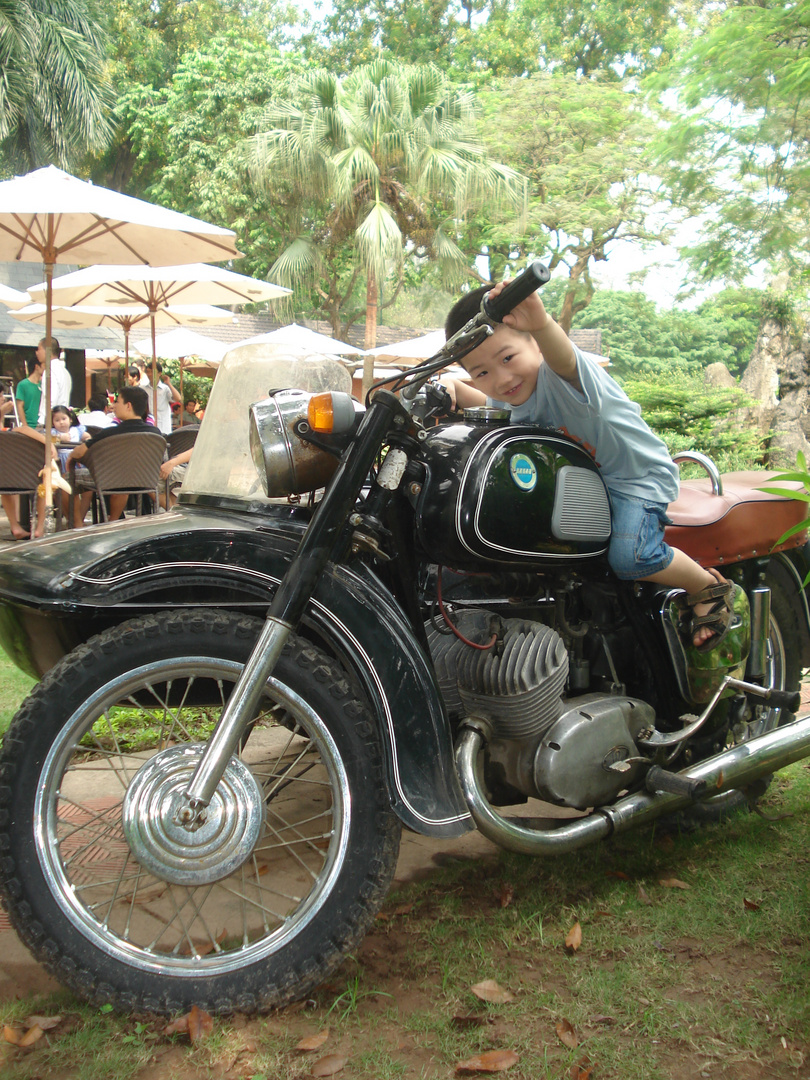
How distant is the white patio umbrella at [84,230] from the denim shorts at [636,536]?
5.64 m

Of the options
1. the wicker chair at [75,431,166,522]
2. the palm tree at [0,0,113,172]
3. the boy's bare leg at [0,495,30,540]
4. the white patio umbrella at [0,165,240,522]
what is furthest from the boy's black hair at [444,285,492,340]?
the palm tree at [0,0,113,172]

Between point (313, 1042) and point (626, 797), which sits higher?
point (626, 797)

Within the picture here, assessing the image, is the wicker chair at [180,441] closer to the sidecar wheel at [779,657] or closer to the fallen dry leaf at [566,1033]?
the sidecar wheel at [779,657]

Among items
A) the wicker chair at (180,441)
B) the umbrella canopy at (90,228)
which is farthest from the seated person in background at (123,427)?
the umbrella canopy at (90,228)

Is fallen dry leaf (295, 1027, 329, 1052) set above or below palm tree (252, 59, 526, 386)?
below

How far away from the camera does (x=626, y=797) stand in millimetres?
2316

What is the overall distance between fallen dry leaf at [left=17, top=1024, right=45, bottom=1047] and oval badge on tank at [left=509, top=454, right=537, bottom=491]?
1.56 metres

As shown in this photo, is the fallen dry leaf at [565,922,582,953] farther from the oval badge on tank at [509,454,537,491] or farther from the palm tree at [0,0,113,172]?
the palm tree at [0,0,113,172]

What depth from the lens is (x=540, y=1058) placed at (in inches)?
70.8

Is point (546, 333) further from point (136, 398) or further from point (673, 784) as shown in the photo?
point (136, 398)

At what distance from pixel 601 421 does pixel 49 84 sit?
30839 millimetres

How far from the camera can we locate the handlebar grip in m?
1.77

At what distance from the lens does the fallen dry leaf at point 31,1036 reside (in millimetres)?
1776

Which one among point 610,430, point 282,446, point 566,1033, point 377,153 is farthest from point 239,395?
point 377,153
